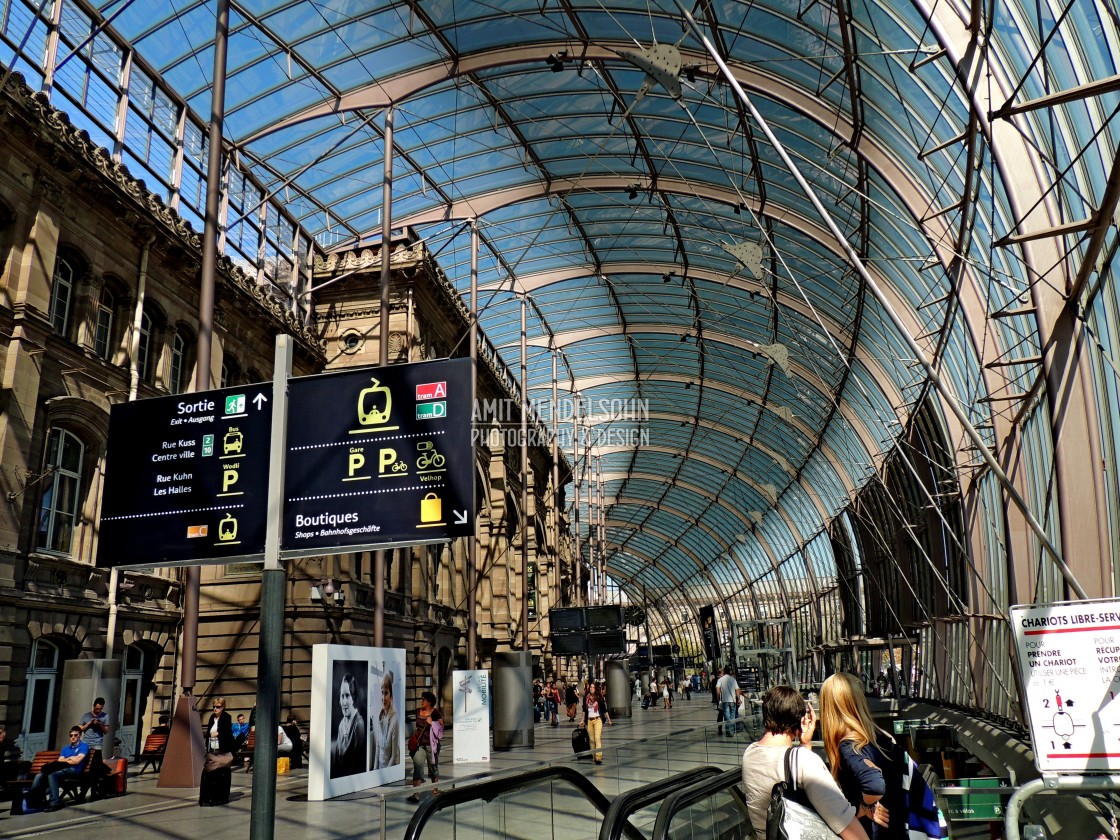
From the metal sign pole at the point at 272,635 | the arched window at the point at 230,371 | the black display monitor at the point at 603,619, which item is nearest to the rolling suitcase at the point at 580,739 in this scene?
the arched window at the point at 230,371

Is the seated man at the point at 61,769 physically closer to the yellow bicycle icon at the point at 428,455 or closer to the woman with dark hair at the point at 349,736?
the woman with dark hair at the point at 349,736

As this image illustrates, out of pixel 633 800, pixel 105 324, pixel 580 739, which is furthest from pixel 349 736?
pixel 105 324

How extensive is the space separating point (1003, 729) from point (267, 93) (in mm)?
26575

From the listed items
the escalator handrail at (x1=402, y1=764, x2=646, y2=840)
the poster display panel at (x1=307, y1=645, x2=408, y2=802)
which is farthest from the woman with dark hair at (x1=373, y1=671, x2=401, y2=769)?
the escalator handrail at (x1=402, y1=764, x2=646, y2=840)

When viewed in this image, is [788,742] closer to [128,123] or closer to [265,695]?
[265,695]

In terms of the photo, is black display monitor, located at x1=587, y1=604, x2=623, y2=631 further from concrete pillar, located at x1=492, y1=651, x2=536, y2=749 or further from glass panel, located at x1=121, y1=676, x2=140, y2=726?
glass panel, located at x1=121, y1=676, x2=140, y2=726

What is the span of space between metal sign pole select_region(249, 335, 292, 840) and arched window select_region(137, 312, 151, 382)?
21147 mm

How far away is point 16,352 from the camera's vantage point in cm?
1950

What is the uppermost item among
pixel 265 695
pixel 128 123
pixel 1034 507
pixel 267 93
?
pixel 267 93

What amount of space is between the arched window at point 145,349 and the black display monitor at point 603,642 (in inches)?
815

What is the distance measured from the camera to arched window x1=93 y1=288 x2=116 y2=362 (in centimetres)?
2325

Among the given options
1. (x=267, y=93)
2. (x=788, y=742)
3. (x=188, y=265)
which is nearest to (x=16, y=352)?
(x=188, y=265)

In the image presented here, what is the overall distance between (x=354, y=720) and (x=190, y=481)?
32.3 feet

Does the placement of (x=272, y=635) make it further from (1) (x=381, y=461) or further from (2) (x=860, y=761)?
(2) (x=860, y=761)
